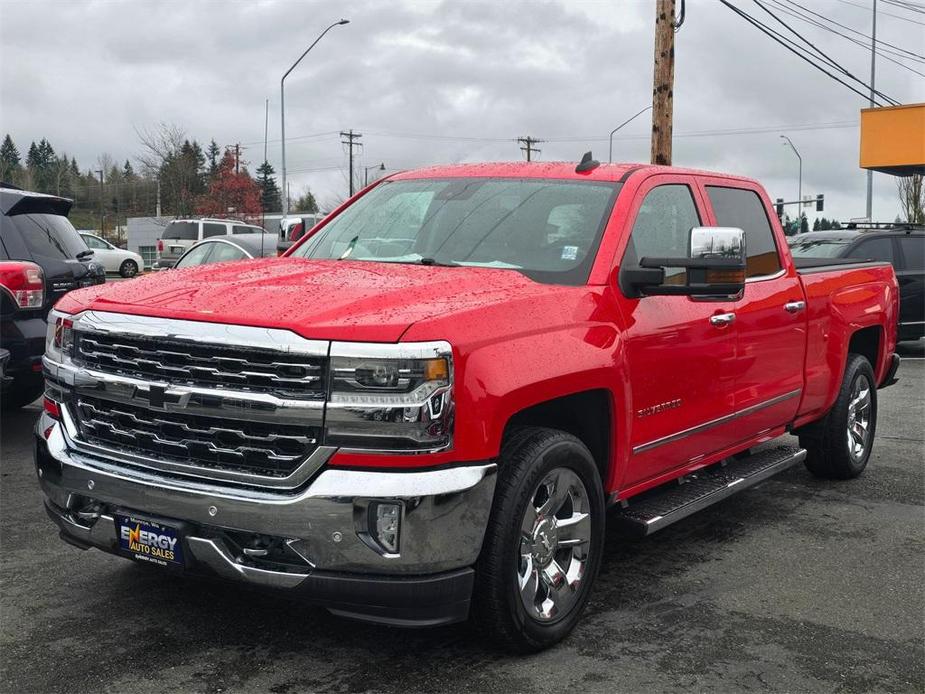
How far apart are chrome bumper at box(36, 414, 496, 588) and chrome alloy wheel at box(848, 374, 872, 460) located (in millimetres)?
4315

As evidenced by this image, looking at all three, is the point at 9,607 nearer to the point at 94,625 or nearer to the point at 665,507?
the point at 94,625

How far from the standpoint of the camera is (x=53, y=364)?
408 centimetres

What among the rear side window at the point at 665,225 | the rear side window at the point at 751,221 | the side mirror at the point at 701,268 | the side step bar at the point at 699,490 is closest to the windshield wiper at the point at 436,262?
the rear side window at the point at 665,225

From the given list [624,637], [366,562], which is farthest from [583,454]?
[366,562]

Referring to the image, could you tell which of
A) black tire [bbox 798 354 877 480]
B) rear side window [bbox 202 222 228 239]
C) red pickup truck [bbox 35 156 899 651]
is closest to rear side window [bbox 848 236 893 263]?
black tire [bbox 798 354 877 480]

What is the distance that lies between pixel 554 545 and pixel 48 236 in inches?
224

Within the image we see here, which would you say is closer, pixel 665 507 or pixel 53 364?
pixel 53 364

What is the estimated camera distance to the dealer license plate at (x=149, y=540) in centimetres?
359

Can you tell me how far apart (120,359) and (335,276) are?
36.4 inches

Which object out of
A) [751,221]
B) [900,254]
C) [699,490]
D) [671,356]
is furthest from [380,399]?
[900,254]

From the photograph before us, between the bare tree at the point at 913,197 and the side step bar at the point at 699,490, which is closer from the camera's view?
the side step bar at the point at 699,490

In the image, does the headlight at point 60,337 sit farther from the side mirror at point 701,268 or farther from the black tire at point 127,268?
the black tire at point 127,268

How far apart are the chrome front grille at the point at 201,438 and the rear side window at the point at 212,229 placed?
33.3 m

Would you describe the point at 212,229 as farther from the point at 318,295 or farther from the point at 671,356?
the point at 318,295
